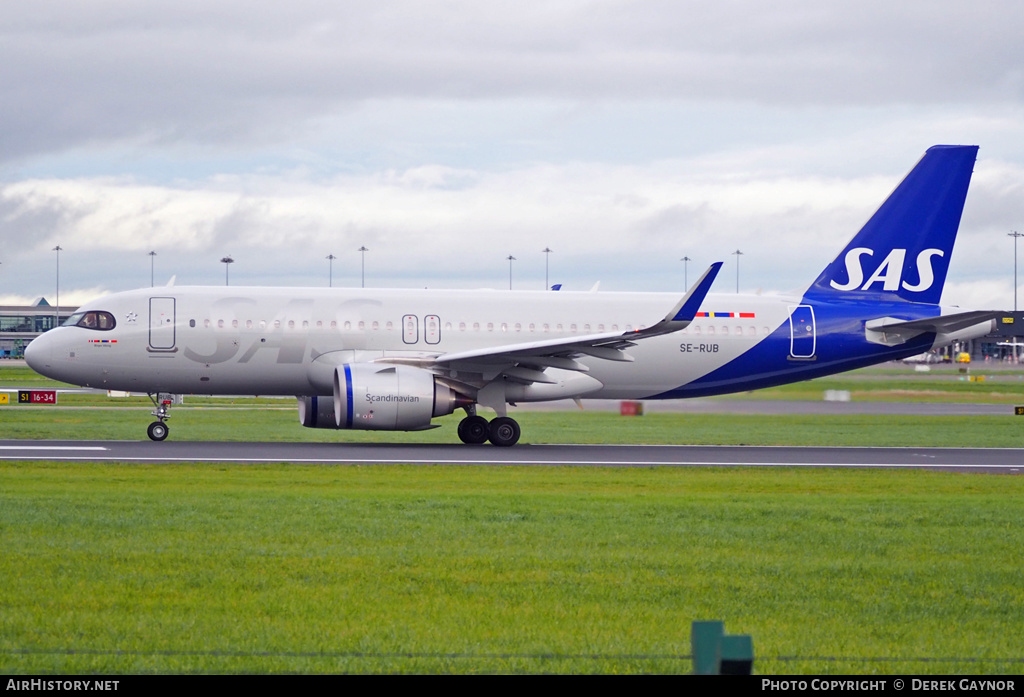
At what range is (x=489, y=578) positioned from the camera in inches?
419

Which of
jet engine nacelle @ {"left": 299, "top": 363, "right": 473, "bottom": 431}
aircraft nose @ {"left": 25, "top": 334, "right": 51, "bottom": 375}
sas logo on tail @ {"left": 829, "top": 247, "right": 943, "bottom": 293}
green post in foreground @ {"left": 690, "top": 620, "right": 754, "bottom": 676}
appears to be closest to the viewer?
green post in foreground @ {"left": 690, "top": 620, "right": 754, "bottom": 676}

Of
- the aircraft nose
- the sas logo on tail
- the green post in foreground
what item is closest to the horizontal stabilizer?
the sas logo on tail

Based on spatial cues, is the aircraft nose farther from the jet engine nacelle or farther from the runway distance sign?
the runway distance sign

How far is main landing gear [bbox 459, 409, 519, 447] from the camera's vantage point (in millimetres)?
27797

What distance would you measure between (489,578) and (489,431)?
17.4 metres

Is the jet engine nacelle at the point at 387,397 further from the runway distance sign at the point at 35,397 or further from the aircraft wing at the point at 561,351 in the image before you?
the runway distance sign at the point at 35,397

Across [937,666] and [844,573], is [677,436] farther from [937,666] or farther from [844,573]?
[937,666]

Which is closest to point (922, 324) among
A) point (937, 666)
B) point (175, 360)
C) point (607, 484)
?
point (607, 484)

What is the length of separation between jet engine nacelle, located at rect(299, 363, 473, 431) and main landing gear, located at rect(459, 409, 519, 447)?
1576 mm

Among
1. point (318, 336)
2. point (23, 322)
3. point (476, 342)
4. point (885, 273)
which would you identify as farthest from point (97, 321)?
point (23, 322)

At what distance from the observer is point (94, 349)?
91.1 ft

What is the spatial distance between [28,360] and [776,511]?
62.1 ft

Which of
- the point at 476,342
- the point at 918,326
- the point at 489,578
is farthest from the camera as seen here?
the point at 918,326

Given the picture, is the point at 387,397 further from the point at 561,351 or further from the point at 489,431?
the point at 561,351
